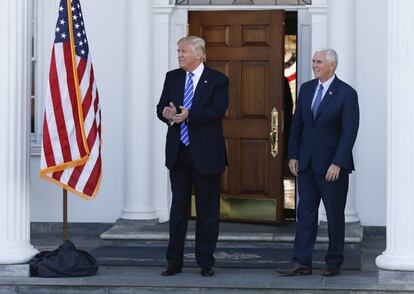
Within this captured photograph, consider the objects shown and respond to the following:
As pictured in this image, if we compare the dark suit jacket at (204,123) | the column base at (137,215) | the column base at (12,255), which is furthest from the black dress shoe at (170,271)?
the column base at (137,215)

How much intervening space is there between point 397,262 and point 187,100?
211 cm

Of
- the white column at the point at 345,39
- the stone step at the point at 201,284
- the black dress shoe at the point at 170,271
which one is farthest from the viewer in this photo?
the white column at the point at 345,39

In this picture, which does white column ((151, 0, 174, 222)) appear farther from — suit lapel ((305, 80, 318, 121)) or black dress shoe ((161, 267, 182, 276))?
suit lapel ((305, 80, 318, 121))

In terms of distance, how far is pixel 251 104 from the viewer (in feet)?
40.0

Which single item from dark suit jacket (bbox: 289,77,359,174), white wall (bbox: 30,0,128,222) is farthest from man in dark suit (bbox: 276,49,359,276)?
white wall (bbox: 30,0,128,222)

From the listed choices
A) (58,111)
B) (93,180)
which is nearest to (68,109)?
(58,111)

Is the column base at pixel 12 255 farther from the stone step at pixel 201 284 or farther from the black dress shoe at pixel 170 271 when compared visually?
the black dress shoe at pixel 170 271

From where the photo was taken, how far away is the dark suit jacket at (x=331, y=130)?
9.08 meters

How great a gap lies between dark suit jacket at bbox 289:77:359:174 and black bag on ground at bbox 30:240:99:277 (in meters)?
1.92

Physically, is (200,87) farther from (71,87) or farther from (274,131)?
(274,131)

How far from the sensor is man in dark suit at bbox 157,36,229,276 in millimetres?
A: 9219

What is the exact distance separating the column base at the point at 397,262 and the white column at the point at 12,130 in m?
2.87

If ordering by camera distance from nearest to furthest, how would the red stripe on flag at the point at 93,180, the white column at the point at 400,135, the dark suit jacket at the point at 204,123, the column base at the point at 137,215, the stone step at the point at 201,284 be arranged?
1. the white column at the point at 400,135
2. the stone step at the point at 201,284
3. the dark suit jacket at the point at 204,123
4. the red stripe on flag at the point at 93,180
5. the column base at the point at 137,215

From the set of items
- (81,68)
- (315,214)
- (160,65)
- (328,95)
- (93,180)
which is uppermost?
(160,65)
